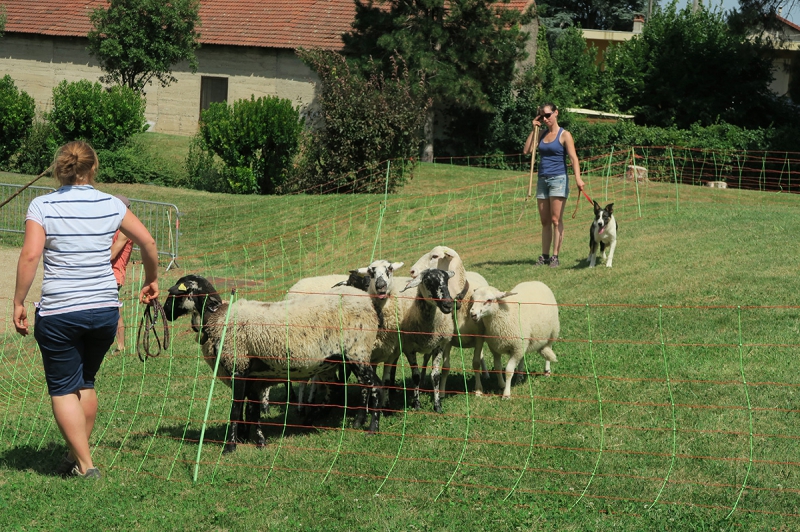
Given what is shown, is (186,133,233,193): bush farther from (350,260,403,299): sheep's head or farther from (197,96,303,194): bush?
(350,260,403,299): sheep's head

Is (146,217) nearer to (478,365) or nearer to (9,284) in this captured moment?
(9,284)

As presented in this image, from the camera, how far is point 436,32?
26.7 m

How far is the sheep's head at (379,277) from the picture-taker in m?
8.02


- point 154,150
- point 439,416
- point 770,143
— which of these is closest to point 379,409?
point 439,416

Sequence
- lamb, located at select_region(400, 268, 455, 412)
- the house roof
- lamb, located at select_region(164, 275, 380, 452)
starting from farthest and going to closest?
the house roof → lamb, located at select_region(400, 268, 455, 412) → lamb, located at select_region(164, 275, 380, 452)

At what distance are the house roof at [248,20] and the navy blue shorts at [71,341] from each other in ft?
87.4

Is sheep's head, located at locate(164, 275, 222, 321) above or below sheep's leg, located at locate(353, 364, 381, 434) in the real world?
above

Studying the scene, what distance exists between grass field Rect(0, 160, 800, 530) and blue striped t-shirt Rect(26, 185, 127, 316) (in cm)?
134

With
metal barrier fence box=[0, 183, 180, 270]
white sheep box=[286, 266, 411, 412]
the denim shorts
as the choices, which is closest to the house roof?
metal barrier fence box=[0, 183, 180, 270]

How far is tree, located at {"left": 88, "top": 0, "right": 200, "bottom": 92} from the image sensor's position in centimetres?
2811

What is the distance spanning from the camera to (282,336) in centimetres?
737

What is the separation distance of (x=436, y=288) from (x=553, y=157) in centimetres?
564

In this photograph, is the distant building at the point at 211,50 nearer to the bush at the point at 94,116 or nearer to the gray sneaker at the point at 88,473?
the bush at the point at 94,116

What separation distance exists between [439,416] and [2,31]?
33.3m
